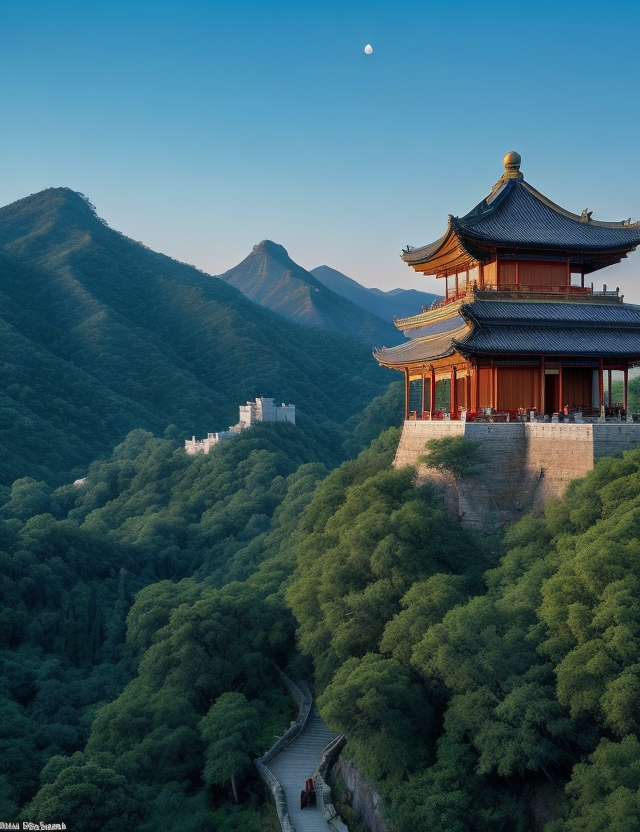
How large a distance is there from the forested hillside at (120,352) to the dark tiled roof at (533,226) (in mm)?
53554

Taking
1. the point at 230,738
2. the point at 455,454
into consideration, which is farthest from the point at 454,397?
the point at 230,738

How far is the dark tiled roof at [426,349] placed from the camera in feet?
77.7

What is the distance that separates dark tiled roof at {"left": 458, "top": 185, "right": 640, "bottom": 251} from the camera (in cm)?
2438

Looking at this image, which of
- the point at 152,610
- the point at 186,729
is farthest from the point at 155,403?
the point at 186,729

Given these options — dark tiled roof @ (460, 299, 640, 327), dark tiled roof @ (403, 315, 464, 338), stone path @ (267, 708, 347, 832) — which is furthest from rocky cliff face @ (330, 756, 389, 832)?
dark tiled roof @ (403, 315, 464, 338)

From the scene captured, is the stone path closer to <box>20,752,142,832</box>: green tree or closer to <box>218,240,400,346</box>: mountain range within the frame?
<box>20,752,142,832</box>: green tree

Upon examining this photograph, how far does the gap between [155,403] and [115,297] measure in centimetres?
3039

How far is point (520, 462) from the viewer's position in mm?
23656

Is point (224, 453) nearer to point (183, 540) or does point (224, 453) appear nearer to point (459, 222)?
point (183, 540)

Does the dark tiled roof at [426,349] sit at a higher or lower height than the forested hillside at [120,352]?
lower

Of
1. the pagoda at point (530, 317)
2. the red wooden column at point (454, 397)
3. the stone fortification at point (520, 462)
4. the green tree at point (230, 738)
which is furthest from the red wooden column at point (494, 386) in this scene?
the green tree at point (230, 738)

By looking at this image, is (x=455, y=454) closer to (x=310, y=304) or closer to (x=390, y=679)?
(x=390, y=679)

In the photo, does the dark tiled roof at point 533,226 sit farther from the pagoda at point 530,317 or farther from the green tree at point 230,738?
the green tree at point 230,738

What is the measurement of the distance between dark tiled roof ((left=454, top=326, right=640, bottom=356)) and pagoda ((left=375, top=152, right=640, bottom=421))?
0.09 ft
